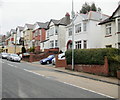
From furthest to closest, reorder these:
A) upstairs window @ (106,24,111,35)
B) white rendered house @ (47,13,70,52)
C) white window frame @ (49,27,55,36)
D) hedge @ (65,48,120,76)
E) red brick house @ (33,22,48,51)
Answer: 1. red brick house @ (33,22,48,51)
2. white window frame @ (49,27,55,36)
3. white rendered house @ (47,13,70,52)
4. upstairs window @ (106,24,111,35)
5. hedge @ (65,48,120,76)

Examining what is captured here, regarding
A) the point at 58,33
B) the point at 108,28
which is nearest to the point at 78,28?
the point at 108,28

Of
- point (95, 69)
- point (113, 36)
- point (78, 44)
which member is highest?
point (113, 36)

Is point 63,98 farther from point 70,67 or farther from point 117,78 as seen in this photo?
point 70,67

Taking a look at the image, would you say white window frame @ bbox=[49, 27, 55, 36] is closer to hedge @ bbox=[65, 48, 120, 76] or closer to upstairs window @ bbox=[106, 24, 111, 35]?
upstairs window @ bbox=[106, 24, 111, 35]

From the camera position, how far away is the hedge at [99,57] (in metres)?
16.5

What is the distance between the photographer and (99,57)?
59.3ft

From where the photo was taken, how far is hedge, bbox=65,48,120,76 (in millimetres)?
16500

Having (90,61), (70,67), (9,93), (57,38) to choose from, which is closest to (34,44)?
(57,38)

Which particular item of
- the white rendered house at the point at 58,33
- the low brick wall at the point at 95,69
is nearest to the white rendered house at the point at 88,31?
the white rendered house at the point at 58,33

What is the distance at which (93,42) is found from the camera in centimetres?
3250

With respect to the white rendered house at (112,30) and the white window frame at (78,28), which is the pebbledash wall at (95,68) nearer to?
the white rendered house at (112,30)

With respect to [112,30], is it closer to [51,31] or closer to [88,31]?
[88,31]

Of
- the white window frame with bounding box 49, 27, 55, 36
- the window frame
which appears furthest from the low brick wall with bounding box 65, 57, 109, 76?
the white window frame with bounding box 49, 27, 55, 36

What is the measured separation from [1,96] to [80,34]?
26516 mm
